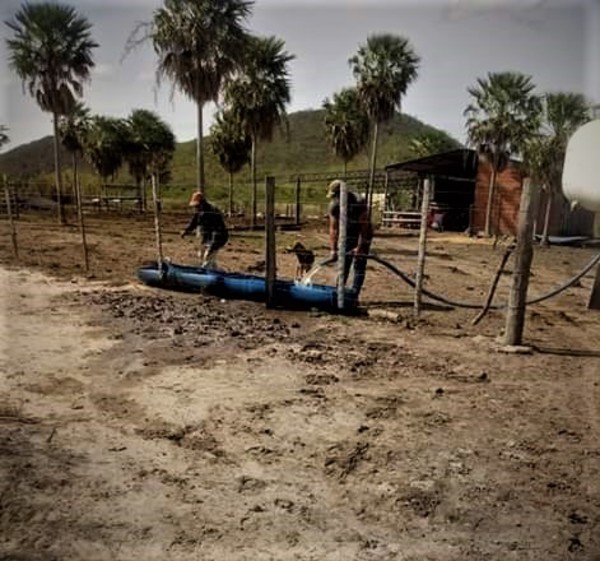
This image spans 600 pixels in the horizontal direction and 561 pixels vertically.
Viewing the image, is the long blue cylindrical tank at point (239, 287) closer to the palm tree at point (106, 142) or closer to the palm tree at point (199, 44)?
the palm tree at point (199, 44)

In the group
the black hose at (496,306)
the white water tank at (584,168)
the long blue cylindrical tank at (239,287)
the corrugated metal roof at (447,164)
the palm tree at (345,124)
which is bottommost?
the long blue cylindrical tank at (239,287)

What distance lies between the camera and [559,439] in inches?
159

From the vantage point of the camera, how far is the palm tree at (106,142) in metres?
38.6

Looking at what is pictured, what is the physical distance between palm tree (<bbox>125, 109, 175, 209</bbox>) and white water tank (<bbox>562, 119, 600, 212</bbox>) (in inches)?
1500

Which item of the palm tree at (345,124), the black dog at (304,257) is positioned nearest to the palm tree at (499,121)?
the palm tree at (345,124)

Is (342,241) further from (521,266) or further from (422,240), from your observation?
A: (521,266)

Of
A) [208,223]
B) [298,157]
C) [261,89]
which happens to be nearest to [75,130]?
[261,89]

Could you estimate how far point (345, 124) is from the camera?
33094 mm

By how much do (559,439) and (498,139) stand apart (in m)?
25.0

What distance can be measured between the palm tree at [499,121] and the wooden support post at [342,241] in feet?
65.6

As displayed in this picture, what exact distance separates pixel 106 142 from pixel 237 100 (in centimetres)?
1595

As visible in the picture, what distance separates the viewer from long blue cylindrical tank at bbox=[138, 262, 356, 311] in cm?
777

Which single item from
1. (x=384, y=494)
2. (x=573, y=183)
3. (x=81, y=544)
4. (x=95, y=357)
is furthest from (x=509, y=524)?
(x=95, y=357)

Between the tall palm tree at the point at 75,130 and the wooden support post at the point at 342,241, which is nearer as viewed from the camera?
the wooden support post at the point at 342,241
